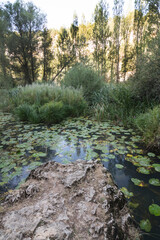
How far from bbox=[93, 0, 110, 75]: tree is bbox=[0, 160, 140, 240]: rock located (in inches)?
571

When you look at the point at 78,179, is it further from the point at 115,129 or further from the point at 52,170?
the point at 115,129

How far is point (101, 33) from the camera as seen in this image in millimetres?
15328

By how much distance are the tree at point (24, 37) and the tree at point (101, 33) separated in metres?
6.07

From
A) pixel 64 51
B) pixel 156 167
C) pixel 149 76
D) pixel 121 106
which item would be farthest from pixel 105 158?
pixel 64 51

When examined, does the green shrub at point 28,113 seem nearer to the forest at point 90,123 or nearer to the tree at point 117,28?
the forest at point 90,123

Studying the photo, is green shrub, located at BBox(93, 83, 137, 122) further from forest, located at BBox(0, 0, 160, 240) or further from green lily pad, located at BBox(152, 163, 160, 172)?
green lily pad, located at BBox(152, 163, 160, 172)

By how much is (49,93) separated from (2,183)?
4640 millimetres

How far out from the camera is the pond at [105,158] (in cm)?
133

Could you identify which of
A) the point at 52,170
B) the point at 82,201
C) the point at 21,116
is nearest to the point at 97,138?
the point at 52,170

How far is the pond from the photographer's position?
133 centimetres

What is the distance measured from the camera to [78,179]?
1042mm

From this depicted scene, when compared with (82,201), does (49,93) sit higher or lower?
higher

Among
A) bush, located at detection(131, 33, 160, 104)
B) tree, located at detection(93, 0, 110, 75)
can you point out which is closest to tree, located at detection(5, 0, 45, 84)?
tree, located at detection(93, 0, 110, 75)

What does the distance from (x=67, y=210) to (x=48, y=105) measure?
401 cm
